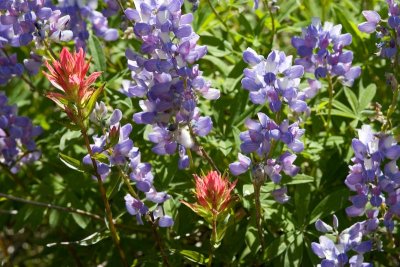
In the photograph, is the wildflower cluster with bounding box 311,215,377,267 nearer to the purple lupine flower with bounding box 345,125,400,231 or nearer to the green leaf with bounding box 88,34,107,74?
the purple lupine flower with bounding box 345,125,400,231

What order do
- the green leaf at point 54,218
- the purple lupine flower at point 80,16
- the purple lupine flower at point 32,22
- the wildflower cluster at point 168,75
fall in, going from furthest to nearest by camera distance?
the green leaf at point 54,218 → the purple lupine flower at point 80,16 → the purple lupine flower at point 32,22 → the wildflower cluster at point 168,75

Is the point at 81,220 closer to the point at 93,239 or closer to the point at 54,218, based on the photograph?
the point at 54,218

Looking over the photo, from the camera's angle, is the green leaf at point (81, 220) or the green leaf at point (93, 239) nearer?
the green leaf at point (93, 239)

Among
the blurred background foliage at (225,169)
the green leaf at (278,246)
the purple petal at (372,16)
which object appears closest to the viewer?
the purple petal at (372,16)

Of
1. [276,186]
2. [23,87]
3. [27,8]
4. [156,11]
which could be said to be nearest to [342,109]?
[276,186]

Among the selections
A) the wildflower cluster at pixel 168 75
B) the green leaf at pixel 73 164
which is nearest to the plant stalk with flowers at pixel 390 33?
the wildflower cluster at pixel 168 75

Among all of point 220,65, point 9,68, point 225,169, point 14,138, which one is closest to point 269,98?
point 225,169

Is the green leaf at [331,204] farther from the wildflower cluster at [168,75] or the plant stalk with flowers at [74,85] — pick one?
the plant stalk with flowers at [74,85]
